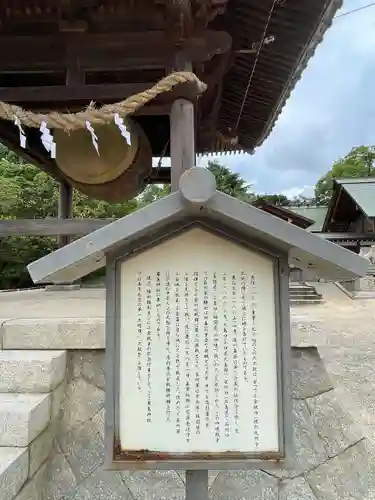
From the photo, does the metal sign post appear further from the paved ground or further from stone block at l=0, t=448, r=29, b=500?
the paved ground

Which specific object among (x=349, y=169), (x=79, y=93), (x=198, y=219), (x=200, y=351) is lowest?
(x=200, y=351)

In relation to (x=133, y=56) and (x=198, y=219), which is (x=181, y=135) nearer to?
(x=133, y=56)

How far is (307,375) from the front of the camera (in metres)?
2.34

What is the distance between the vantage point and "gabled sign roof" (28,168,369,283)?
4.25 ft

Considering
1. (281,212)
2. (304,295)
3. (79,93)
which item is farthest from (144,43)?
(281,212)

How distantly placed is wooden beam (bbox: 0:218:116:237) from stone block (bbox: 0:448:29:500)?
2.12 metres

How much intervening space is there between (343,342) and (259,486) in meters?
2.14

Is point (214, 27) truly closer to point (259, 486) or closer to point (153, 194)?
point (259, 486)

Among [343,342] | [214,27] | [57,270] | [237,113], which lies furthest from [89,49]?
[343,342]

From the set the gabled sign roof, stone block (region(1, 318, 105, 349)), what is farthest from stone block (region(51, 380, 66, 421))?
the gabled sign roof

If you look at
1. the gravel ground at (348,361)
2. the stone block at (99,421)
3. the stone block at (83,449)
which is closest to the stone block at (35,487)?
the stone block at (83,449)

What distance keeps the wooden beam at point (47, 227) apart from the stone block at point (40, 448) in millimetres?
1857

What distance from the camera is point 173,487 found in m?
2.13

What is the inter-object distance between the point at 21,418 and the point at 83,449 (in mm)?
493
